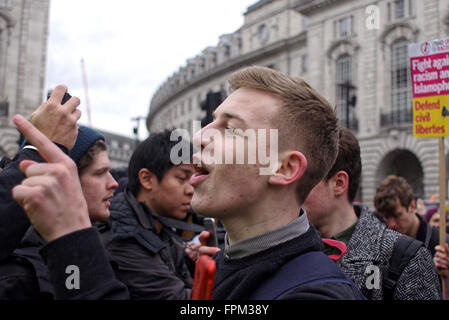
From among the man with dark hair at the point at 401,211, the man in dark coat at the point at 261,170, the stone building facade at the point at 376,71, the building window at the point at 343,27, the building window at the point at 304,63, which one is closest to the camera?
the man in dark coat at the point at 261,170

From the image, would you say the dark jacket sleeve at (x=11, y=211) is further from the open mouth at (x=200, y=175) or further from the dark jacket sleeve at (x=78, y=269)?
the open mouth at (x=200, y=175)

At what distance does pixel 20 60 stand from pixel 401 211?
2487 cm

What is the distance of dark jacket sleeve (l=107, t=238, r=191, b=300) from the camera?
2.78 metres

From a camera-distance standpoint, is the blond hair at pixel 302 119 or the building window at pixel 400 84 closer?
the blond hair at pixel 302 119

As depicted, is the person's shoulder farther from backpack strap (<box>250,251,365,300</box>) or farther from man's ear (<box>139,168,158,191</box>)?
man's ear (<box>139,168,158,191</box>)

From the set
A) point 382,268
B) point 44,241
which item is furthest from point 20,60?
point 382,268

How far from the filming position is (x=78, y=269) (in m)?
1.18

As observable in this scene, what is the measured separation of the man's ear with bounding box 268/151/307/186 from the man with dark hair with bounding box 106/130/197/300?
124cm

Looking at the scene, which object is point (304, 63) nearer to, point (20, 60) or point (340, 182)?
point (20, 60)

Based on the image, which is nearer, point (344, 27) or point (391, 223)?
point (391, 223)

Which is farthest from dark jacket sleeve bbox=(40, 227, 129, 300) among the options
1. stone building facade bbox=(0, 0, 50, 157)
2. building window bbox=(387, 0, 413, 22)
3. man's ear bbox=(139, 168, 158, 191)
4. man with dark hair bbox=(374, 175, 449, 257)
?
building window bbox=(387, 0, 413, 22)

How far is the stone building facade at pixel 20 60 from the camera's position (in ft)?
79.4

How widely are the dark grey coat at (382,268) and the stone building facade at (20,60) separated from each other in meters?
24.4

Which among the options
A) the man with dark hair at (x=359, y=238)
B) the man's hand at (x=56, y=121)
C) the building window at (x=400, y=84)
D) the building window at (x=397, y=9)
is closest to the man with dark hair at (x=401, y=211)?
the man with dark hair at (x=359, y=238)
